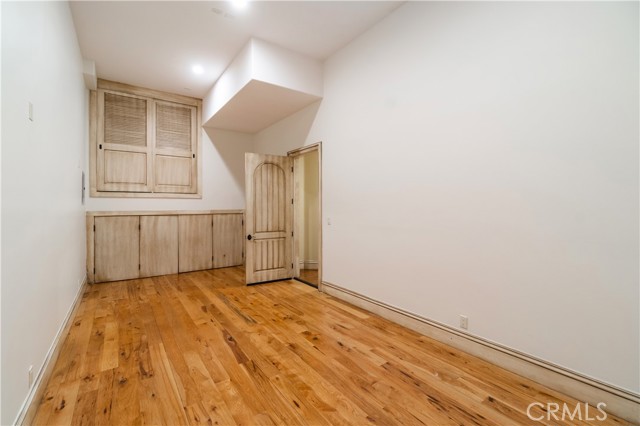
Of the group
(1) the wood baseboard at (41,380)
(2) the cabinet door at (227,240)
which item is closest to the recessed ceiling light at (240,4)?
(1) the wood baseboard at (41,380)

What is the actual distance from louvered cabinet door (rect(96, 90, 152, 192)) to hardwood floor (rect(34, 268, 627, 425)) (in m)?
2.50

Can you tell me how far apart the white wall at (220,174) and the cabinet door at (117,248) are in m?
0.53

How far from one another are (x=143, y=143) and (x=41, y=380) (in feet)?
14.1

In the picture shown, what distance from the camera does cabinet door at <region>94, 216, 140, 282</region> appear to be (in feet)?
15.5

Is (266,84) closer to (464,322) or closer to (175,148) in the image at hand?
(175,148)

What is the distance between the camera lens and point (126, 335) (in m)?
2.74

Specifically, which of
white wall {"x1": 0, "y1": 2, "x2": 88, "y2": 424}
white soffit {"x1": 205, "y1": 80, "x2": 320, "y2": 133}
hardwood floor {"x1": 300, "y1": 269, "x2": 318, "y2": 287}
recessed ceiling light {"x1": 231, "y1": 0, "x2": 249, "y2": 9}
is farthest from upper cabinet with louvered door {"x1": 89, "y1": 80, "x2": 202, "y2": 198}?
recessed ceiling light {"x1": 231, "y1": 0, "x2": 249, "y2": 9}

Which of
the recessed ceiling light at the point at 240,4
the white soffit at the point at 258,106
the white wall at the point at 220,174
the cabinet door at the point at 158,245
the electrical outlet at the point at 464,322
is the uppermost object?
the recessed ceiling light at the point at 240,4

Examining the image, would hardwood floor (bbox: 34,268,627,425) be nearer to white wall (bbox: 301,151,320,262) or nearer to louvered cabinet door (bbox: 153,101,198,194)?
white wall (bbox: 301,151,320,262)

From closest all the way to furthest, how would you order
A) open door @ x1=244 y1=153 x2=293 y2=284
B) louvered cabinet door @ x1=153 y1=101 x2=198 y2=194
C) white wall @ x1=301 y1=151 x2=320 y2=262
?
A: open door @ x1=244 y1=153 x2=293 y2=284, louvered cabinet door @ x1=153 y1=101 x2=198 y2=194, white wall @ x1=301 y1=151 x2=320 y2=262

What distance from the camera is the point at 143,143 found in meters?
5.11

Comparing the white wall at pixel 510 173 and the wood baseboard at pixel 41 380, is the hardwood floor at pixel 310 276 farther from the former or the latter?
the wood baseboard at pixel 41 380

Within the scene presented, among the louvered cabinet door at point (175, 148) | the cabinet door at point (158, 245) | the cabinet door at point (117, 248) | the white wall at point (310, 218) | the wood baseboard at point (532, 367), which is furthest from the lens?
the white wall at point (310, 218)

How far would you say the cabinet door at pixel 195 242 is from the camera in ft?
17.9
